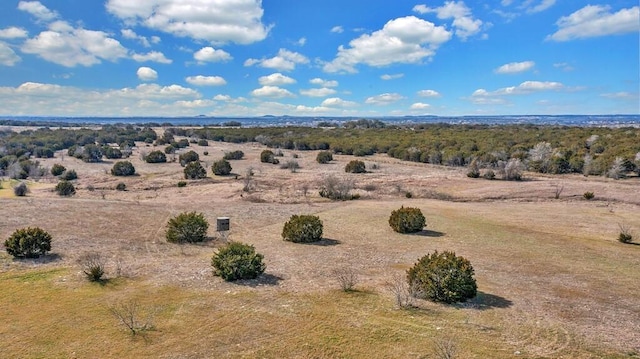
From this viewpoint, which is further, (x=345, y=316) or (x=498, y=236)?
(x=498, y=236)

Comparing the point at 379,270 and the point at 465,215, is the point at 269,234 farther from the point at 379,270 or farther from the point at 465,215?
the point at 465,215

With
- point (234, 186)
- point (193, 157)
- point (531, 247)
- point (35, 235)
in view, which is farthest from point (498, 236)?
point (193, 157)

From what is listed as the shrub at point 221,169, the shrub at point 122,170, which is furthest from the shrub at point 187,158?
the shrub at point 221,169

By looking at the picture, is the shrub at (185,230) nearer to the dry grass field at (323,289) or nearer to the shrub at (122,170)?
the dry grass field at (323,289)

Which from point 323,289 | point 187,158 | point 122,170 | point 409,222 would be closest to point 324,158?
point 187,158

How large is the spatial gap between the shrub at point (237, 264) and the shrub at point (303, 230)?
5.47 metres

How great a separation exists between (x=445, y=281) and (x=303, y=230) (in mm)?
9002

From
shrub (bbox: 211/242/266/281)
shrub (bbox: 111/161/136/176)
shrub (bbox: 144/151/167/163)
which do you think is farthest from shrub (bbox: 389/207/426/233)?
shrub (bbox: 144/151/167/163)

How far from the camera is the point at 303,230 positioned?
2070 cm

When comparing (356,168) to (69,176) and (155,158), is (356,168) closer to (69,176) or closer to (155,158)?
(155,158)

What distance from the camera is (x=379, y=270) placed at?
653 inches

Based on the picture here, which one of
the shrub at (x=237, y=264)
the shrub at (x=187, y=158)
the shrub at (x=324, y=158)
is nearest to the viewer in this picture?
the shrub at (x=237, y=264)

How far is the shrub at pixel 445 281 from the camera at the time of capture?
13.0m

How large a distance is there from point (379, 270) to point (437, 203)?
1847cm
